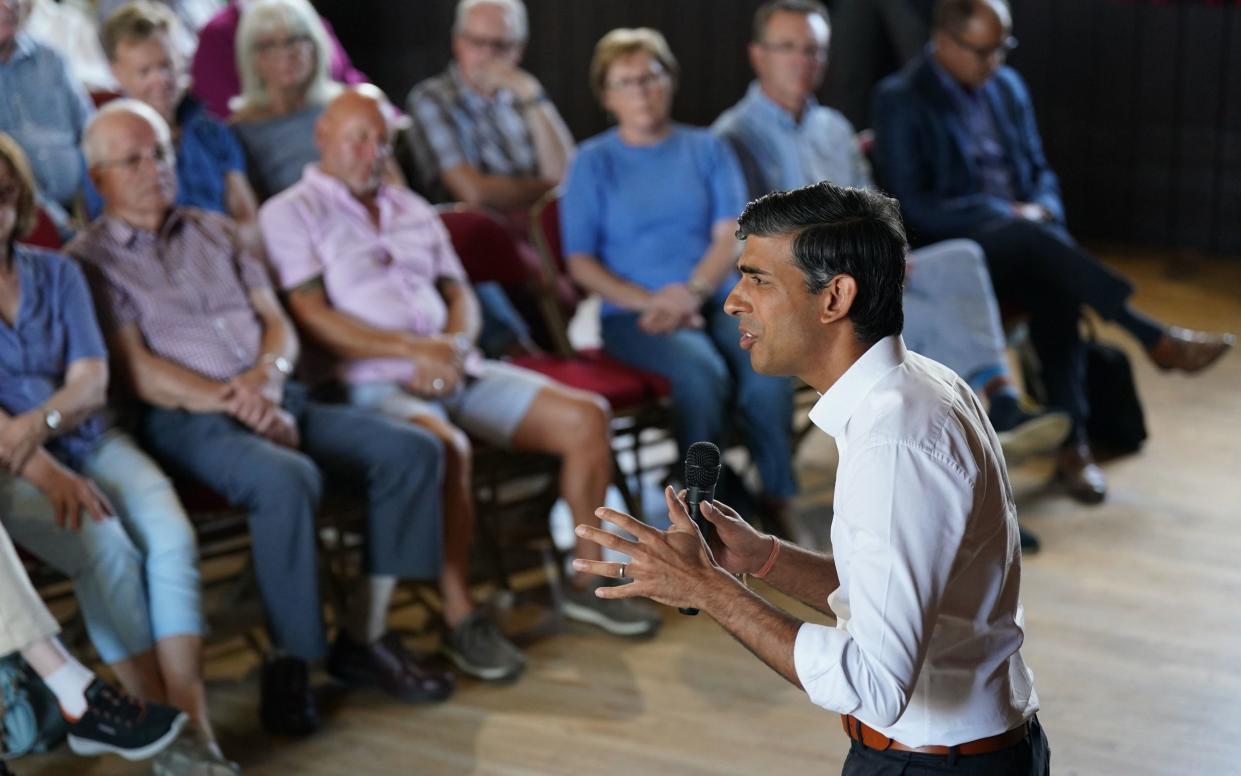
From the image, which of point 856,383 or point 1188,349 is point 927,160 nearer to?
point 1188,349

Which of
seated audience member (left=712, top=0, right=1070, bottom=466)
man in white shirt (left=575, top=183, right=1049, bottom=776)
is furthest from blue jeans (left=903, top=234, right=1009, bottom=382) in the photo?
man in white shirt (left=575, top=183, right=1049, bottom=776)

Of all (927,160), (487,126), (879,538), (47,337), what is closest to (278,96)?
(487,126)

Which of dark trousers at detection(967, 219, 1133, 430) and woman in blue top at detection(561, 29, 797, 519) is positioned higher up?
woman in blue top at detection(561, 29, 797, 519)

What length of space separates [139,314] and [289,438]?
43 centimetres

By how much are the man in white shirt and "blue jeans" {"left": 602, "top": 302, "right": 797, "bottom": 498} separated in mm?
2186

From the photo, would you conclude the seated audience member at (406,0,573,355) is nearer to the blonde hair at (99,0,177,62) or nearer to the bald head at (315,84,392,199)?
A: the bald head at (315,84,392,199)

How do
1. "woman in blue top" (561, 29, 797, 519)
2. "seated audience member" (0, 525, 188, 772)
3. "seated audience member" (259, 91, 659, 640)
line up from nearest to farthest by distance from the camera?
"seated audience member" (0, 525, 188, 772)
"seated audience member" (259, 91, 659, 640)
"woman in blue top" (561, 29, 797, 519)

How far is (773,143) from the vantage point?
4785 mm

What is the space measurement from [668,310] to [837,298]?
2463mm

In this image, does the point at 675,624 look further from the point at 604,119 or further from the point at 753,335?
the point at 604,119

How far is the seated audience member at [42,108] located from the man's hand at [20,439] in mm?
1042

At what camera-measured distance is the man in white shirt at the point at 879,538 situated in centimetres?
171

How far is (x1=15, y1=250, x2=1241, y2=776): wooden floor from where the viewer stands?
316 centimetres

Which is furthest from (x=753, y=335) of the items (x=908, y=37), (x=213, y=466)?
(x=908, y=37)
